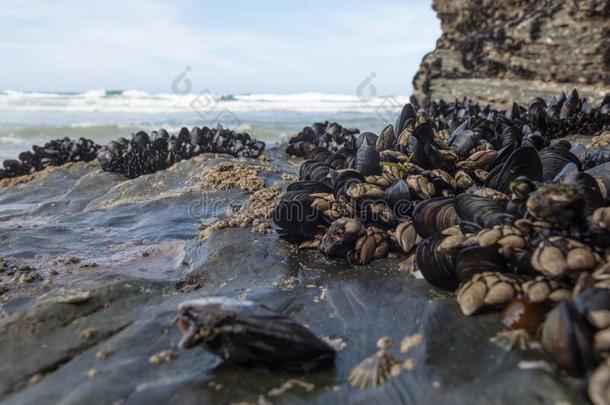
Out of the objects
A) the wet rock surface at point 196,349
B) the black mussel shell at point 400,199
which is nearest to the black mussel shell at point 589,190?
the wet rock surface at point 196,349

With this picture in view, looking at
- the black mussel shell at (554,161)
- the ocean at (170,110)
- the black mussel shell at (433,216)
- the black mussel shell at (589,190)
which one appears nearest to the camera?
the black mussel shell at (589,190)

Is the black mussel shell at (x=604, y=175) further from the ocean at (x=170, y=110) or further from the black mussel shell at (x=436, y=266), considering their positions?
the ocean at (x=170, y=110)

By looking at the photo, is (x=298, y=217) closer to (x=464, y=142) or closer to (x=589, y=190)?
(x=464, y=142)

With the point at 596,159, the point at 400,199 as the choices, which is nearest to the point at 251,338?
the point at 400,199

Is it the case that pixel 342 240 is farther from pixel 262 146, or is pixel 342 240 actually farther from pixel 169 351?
pixel 262 146

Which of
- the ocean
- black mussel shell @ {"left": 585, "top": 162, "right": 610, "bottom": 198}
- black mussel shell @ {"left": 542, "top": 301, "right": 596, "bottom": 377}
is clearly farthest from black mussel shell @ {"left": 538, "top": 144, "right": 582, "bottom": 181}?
the ocean

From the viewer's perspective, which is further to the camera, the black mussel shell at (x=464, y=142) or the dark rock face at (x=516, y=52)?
the dark rock face at (x=516, y=52)

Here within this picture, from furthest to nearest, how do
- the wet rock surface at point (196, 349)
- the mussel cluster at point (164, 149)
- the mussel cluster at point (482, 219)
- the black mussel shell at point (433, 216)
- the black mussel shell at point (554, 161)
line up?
the mussel cluster at point (164, 149)
the black mussel shell at point (554, 161)
the black mussel shell at point (433, 216)
the mussel cluster at point (482, 219)
the wet rock surface at point (196, 349)
